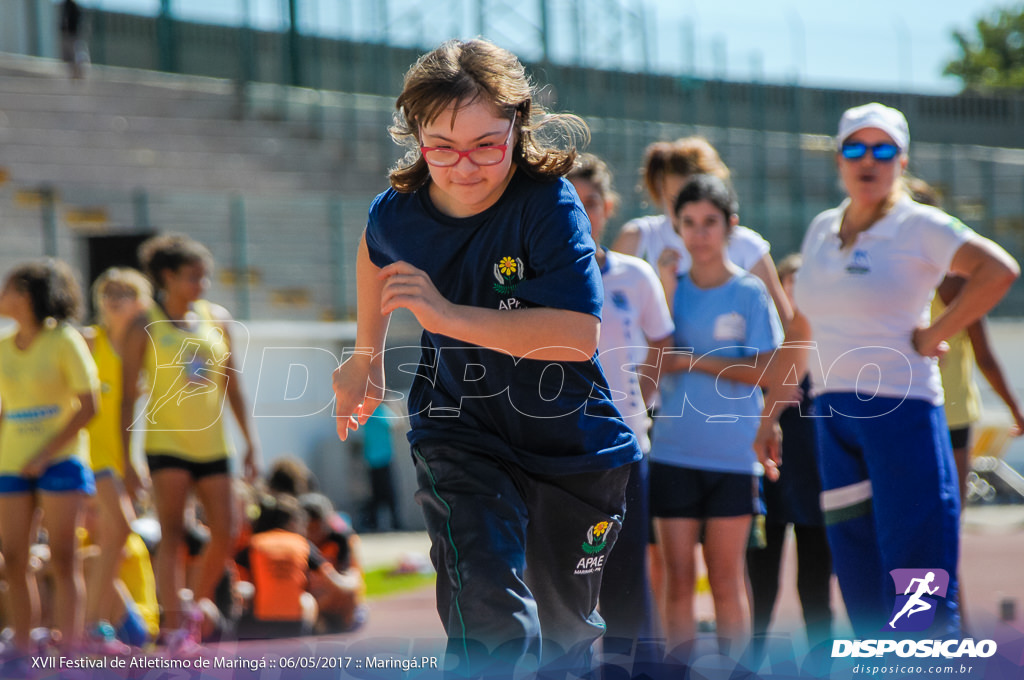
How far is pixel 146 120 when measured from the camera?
715 inches

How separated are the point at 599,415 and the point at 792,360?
1.61m

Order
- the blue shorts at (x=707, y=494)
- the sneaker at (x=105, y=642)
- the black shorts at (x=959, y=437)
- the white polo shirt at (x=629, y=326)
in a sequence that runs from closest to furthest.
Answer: the white polo shirt at (x=629, y=326) < the blue shorts at (x=707, y=494) < the black shorts at (x=959, y=437) < the sneaker at (x=105, y=642)

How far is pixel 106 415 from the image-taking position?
278 inches

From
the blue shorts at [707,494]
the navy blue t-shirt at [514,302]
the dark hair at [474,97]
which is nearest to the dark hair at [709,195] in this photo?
the blue shorts at [707,494]

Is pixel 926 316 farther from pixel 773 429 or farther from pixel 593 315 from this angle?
pixel 593 315

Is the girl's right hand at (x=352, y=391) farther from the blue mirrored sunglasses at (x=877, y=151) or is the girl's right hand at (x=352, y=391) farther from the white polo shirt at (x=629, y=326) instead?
the blue mirrored sunglasses at (x=877, y=151)

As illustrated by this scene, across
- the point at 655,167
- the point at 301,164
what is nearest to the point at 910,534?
the point at 655,167

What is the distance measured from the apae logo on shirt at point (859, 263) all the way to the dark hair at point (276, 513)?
475 cm

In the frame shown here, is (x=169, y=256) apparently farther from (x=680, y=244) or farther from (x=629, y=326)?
(x=629, y=326)

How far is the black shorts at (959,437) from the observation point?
5.31 metres

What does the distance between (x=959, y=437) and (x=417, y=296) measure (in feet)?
11.2

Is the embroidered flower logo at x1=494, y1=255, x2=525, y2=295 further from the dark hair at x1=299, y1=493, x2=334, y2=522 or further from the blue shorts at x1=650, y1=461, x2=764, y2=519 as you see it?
the dark hair at x1=299, y1=493, x2=334, y2=522

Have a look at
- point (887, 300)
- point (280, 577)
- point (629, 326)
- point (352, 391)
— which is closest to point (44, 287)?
point (280, 577)

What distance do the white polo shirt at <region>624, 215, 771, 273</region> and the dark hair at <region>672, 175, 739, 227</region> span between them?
1.02 ft
